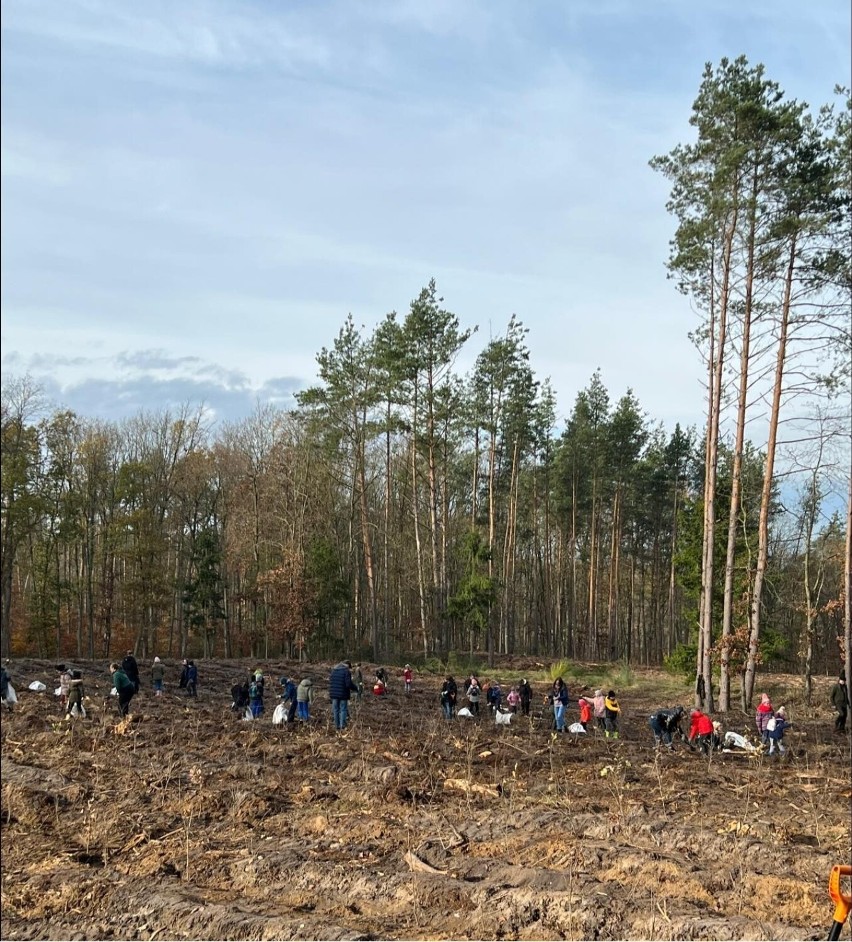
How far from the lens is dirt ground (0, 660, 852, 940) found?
25.4 ft

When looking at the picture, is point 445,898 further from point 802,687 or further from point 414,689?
point 802,687

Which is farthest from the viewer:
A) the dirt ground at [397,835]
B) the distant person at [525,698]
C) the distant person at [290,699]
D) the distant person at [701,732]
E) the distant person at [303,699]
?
the distant person at [525,698]

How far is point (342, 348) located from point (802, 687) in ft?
80.2

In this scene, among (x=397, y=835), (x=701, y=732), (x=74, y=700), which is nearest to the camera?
(x=397, y=835)

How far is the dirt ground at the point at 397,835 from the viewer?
7.74 meters

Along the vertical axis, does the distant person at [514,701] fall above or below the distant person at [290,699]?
below

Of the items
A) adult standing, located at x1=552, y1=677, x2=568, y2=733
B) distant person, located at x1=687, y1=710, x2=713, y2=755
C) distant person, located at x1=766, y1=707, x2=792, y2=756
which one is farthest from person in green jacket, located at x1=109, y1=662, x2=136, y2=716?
distant person, located at x1=766, y1=707, x2=792, y2=756

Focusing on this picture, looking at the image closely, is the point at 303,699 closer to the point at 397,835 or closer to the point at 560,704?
the point at 560,704

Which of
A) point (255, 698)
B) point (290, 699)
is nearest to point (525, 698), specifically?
point (290, 699)

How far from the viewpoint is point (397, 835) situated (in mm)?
10305

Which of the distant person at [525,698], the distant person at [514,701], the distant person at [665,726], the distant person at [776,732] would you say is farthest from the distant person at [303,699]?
the distant person at [776,732]

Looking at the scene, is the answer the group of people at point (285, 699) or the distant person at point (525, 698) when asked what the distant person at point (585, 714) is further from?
the group of people at point (285, 699)

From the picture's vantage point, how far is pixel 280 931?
24.2ft

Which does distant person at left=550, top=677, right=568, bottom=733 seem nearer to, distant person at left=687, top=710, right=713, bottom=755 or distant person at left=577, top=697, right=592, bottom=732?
distant person at left=577, top=697, right=592, bottom=732
